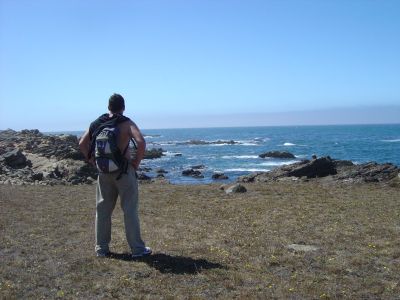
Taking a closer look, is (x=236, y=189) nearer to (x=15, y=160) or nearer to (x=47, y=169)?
(x=47, y=169)

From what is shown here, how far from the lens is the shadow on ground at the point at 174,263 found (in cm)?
659

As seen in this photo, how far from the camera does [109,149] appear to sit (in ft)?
23.0

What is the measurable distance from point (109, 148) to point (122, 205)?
2.99 feet

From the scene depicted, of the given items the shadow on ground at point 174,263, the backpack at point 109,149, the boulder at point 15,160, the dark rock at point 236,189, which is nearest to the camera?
the shadow on ground at point 174,263

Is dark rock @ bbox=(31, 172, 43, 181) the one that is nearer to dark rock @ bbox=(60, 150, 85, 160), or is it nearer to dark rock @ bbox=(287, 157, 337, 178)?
dark rock @ bbox=(60, 150, 85, 160)

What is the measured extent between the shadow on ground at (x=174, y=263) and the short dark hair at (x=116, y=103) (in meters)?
2.17

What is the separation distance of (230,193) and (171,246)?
9198 mm

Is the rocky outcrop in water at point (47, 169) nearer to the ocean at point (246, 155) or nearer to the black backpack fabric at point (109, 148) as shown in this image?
the ocean at point (246, 155)

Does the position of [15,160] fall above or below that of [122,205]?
below

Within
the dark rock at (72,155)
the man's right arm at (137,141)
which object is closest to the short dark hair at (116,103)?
the man's right arm at (137,141)

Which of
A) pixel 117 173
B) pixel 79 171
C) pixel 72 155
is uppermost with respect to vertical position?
pixel 117 173

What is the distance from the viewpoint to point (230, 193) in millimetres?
17125

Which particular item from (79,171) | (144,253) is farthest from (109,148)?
(79,171)

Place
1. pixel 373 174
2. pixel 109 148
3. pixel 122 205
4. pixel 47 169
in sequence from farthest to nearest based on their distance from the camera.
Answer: pixel 47 169, pixel 373 174, pixel 122 205, pixel 109 148
